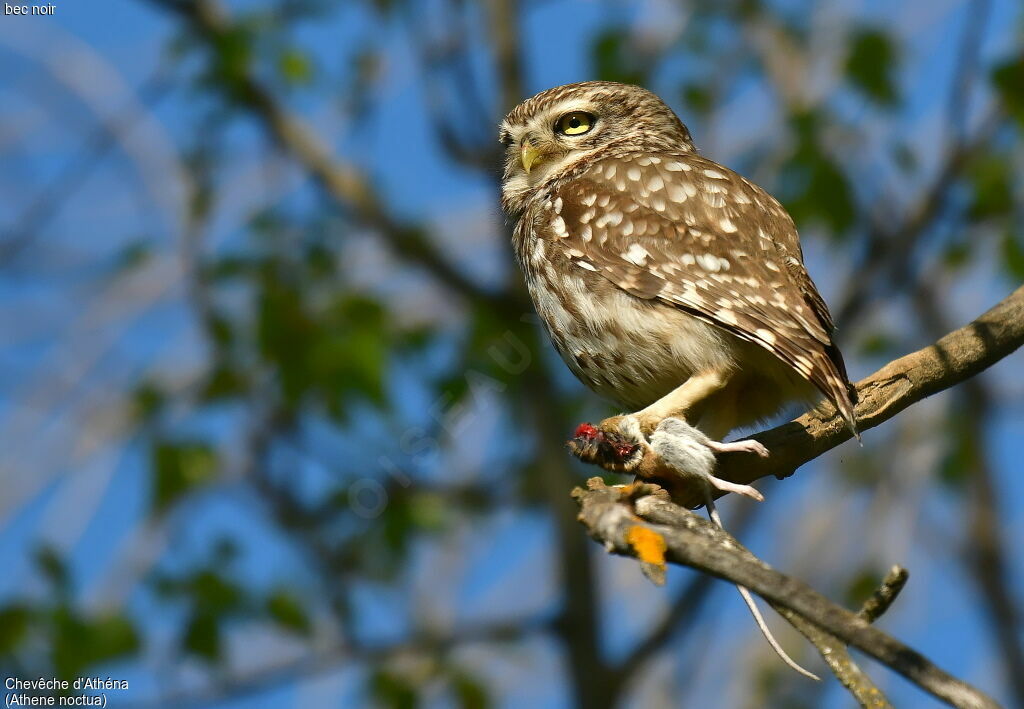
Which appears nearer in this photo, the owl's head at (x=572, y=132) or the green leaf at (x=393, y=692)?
the owl's head at (x=572, y=132)

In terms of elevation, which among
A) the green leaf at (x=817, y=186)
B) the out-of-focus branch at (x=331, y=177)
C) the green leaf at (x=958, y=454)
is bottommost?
the green leaf at (x=958, y=454)

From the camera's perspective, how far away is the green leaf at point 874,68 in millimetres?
7223

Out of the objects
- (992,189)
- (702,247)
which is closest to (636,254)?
(702,247)

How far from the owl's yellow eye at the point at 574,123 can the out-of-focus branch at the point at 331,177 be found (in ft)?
10.1

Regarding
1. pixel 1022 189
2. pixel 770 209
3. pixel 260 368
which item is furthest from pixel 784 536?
pixel 770 209

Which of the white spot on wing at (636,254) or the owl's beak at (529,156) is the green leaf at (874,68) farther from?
the white spot on wing at (636,254)

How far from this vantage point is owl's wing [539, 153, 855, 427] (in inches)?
128

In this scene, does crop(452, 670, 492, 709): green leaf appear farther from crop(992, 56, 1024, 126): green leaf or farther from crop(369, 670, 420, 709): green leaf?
crop(992, 56, 1024, 126): green leaf

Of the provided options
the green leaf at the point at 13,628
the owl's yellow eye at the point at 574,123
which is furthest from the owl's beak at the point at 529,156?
the green leaf at the point at 13,628

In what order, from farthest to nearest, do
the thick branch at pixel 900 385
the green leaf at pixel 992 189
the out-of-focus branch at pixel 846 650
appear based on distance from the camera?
the green leaf at pixel 992 189
the thick branch at pixel 900 385
the out-of-focus branch at pixel 846 650

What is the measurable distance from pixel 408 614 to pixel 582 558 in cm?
126

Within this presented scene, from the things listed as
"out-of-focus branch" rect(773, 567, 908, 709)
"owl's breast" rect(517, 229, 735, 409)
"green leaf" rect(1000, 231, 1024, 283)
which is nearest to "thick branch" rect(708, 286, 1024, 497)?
"owl's breast" rect(517, 229, 735, 409)

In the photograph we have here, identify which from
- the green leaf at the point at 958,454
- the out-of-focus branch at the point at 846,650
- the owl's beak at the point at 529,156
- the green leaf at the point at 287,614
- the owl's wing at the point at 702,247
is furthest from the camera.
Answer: the green leaf at the point at 958,454

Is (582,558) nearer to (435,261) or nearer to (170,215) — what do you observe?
(435,261)
